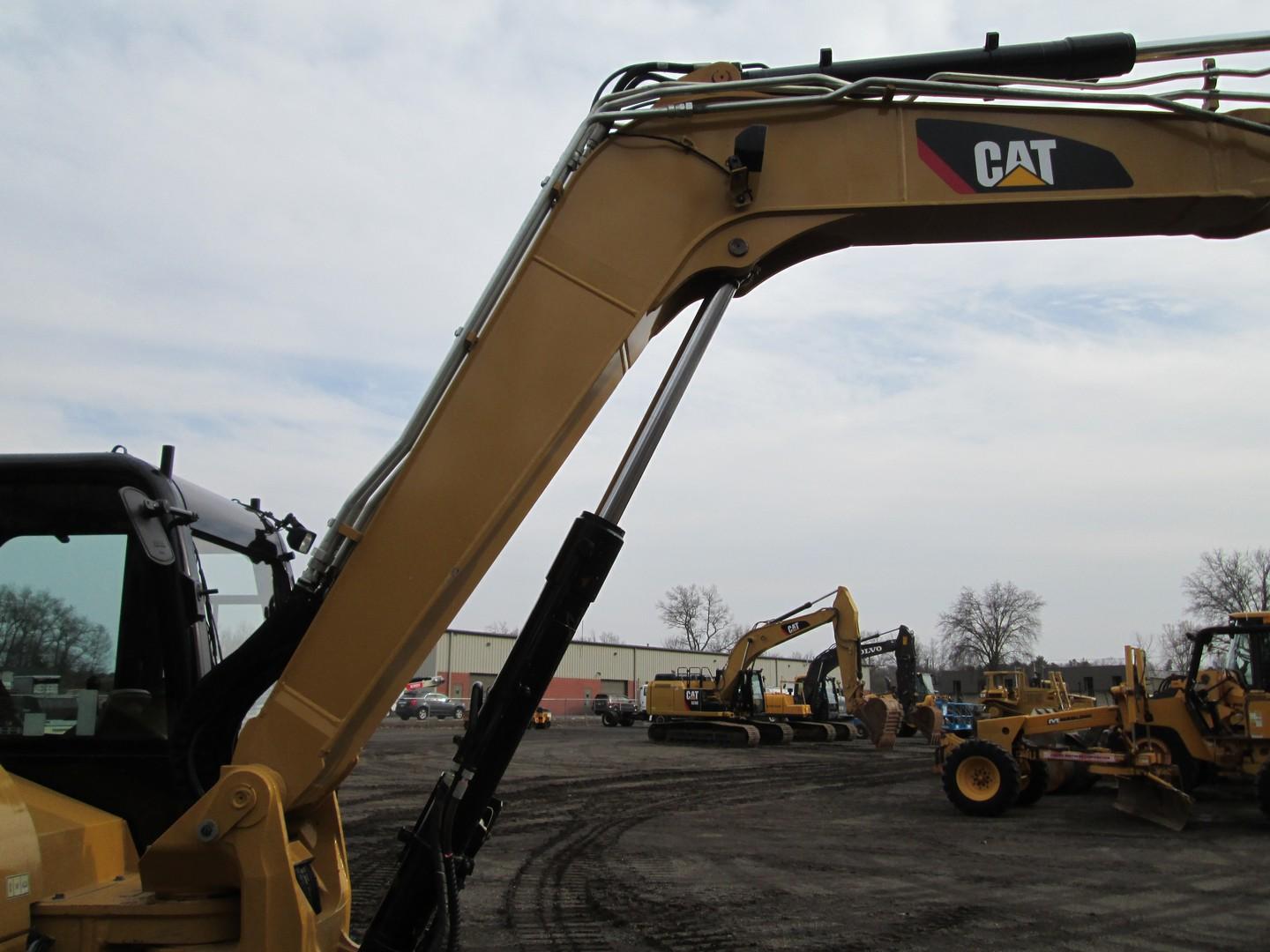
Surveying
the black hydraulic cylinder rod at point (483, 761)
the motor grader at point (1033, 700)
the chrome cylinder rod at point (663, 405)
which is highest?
the chrome cylinder rod at point (663, 405)

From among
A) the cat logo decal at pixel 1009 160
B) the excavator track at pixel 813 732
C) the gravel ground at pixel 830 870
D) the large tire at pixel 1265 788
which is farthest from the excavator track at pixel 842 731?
the cat logo decal at pixel 1009 160

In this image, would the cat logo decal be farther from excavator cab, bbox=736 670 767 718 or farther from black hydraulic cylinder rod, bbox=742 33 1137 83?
excavator cab, bbox=736 670 767 718

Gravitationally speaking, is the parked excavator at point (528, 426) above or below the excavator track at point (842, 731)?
above

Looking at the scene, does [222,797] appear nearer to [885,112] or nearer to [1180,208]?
[885,112]

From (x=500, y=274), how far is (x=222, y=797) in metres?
1.89

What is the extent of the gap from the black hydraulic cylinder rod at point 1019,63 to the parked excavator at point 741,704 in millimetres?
23136

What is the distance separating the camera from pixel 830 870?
8.93 meters

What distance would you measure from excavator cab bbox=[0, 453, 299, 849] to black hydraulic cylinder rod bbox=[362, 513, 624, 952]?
0.83 m

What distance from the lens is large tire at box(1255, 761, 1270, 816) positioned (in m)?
11.3

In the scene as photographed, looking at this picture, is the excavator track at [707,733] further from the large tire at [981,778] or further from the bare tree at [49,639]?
the bare tree at [49,639]

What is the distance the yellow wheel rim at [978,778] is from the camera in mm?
12477

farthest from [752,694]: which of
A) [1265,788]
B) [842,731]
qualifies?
[1265,788]

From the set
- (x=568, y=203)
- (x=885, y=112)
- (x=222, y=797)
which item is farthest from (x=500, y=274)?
(x=222, y=797)

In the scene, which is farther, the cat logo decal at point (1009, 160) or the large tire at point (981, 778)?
the large tire at point (981, 778)
